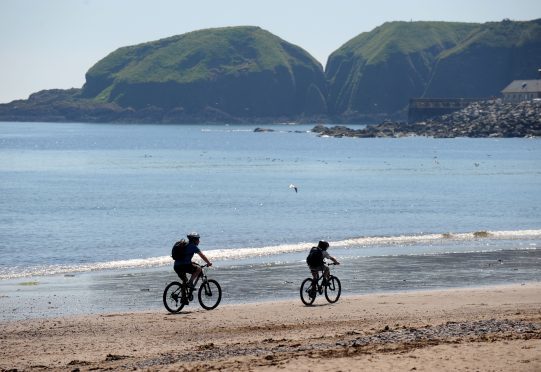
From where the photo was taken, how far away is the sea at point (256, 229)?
30172 millimetres

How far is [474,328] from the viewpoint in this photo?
62.3ft

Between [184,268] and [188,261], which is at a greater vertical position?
[188,261]

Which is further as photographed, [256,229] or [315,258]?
[256,229]

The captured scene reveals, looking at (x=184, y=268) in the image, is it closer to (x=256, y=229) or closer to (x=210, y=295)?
(x=210, y=295)

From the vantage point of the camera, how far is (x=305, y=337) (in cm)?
1925

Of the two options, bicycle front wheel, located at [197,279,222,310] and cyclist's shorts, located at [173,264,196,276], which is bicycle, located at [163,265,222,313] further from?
cyclist's shorts, located at [173,264,196,276]

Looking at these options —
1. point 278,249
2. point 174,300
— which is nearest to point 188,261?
point 174,300

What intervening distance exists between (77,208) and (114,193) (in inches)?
594

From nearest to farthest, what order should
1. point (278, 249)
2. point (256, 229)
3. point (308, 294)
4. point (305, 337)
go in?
point (305, 337) < point (308, 294) < point (278, 249) < point (256, 229)

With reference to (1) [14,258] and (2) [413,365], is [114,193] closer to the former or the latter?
(1) [14,258]

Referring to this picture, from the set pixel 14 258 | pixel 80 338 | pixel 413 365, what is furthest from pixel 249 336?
pixel 14 258

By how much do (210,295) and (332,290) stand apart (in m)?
3.76

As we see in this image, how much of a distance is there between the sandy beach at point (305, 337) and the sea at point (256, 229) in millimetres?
2977

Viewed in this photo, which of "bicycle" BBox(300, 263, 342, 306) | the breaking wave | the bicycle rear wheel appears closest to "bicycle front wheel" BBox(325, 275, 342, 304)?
"bicycle" BBox(300, 263, 342, 306)
